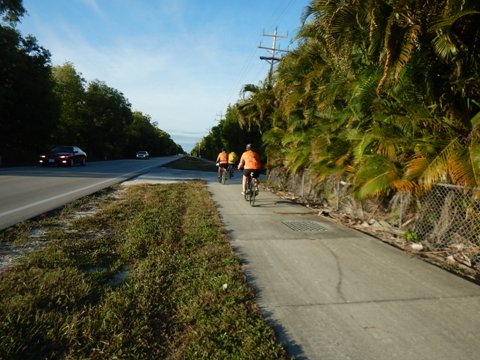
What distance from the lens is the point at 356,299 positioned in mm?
4043

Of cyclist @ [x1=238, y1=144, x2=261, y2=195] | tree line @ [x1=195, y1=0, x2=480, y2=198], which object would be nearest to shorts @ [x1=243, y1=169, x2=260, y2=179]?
cyclist @ [x1=238, y1=144, x2=261, y2=195]

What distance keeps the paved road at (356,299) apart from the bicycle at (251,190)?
3.61 metres

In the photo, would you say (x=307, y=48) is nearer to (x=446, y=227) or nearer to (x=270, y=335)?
(x=446, y=227)

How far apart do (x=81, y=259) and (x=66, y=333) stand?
2008 mm

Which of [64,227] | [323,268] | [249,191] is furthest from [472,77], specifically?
[64,227]

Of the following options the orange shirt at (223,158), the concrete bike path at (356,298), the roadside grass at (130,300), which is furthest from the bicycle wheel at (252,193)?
the orange shirt at (223,158)

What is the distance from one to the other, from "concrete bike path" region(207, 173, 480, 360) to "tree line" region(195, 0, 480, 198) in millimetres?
1395

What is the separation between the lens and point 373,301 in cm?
400

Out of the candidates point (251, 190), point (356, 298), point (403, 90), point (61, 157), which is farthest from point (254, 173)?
point (61, 157)

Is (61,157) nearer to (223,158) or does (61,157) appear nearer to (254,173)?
(223,158)

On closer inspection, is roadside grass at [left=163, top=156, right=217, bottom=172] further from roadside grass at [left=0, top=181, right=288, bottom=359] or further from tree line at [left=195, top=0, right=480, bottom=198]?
roadside grass at [left=0, top=181, right=288, bottom=359]

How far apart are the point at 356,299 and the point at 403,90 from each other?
4672 millimetres

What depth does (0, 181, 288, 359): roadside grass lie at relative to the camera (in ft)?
9.57

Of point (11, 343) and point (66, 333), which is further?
point (66, 333)
